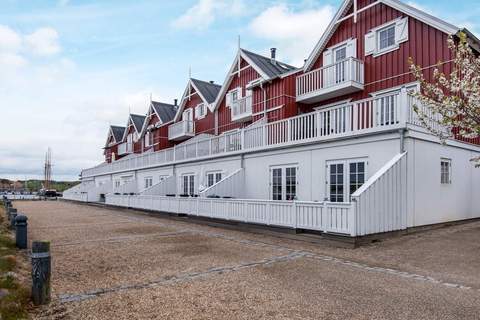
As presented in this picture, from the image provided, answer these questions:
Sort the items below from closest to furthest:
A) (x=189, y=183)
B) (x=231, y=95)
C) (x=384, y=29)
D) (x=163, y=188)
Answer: (x=384, y=29) < (x=189, y=183) < (x=163, y=188) < (x=231, y=95)

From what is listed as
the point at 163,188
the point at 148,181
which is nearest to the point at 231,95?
the point at 163,188

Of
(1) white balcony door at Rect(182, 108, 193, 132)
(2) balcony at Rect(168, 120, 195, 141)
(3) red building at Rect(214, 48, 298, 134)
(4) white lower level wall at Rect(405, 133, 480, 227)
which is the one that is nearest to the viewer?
(4) white lower level wall at Rect(405, 133, 480, 227)

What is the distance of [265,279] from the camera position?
6199 millimetres

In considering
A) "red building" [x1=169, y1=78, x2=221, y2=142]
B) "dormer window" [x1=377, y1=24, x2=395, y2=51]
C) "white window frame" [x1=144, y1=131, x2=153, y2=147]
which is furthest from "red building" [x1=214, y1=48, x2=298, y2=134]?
"white window frame" [x1=144, y1=131, x2=153, y2=147]

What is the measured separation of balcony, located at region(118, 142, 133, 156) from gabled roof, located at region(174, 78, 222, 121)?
12.9 metres

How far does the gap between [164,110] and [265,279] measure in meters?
32.7

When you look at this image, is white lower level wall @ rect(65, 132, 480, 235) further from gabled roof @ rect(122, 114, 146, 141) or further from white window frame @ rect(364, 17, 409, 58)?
gabled roof @ rect(122, 114, 146, 141)

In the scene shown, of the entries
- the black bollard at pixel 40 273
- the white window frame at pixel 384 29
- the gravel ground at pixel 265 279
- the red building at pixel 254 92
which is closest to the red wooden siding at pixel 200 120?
the red building at pixel 254 92

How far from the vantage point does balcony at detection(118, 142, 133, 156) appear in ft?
140

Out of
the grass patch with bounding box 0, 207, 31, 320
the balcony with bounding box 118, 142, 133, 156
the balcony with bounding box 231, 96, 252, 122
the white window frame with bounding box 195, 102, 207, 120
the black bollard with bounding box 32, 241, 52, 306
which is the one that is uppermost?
the white window frame with bounding box 195, 102, 207, 120

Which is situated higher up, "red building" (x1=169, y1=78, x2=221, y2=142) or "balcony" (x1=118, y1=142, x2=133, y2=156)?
"red building" (x1=169, y1=78, x2=221, y2=142)

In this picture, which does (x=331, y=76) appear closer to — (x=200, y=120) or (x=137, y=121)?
(x=200, y=120)

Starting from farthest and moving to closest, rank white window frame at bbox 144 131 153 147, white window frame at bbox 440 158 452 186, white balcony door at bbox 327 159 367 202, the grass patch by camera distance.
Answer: white window frame at bbox 144 131 153 147
white window frame at bbox 440 158 452 186
white balcony door at bbox 327 159 367 202
the grass patch

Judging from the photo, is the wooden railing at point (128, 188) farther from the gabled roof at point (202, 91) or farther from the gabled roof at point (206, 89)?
the gabled roof at point (206, 89)
